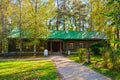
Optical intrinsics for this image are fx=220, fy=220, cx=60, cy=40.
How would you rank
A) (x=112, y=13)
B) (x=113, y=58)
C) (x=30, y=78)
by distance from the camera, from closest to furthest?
(x=112, y=13), (x=30, y=78), (x=113, y=58)

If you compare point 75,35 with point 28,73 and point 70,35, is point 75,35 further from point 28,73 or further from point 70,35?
point 28,73

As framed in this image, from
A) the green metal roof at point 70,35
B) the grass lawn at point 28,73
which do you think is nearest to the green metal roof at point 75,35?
the green metal roof at point 70,35

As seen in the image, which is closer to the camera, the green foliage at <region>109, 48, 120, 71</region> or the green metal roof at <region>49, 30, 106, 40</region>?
the green foliage at <region>109, 48, 120, 71</region>

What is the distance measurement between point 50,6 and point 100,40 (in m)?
11.6

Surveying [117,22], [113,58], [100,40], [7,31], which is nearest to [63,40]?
[100,40]

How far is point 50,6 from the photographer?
3369cm

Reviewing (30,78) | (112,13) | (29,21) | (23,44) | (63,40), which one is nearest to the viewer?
(112,13)

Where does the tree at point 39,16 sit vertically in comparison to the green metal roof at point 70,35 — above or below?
above

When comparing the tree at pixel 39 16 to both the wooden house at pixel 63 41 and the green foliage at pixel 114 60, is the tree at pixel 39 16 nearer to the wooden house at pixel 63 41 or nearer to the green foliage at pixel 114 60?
the wooden house at pixel 63 41

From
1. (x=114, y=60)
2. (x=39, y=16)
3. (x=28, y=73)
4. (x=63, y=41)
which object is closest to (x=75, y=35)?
(x=63, y=41)

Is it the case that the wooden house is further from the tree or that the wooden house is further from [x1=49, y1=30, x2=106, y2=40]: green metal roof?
the tree

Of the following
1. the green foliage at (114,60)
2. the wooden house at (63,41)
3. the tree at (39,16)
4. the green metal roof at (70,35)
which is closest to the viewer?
the green foliage at (114,60)

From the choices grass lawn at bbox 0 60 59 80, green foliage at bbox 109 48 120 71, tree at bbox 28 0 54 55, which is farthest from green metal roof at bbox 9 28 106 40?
green foliage at bbox 109 48 120 71

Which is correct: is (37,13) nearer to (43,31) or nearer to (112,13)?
(43,31)
